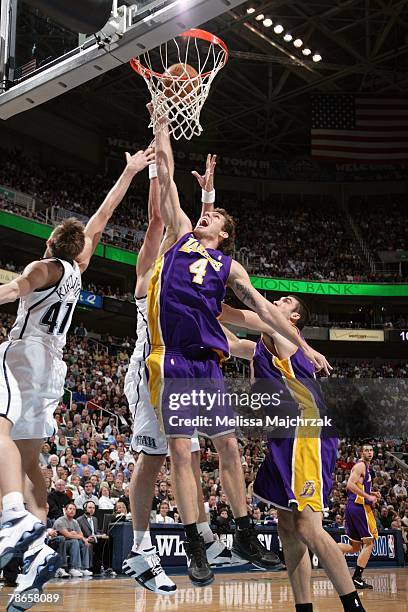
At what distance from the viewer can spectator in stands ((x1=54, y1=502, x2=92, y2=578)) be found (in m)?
10.3

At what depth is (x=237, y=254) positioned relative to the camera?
31.8 metres

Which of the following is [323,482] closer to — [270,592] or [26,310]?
[26,310]

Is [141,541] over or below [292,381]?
below

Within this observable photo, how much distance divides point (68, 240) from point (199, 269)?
41.6 inches

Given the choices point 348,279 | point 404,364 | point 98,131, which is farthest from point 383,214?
point 98,131

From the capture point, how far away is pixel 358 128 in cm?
2750

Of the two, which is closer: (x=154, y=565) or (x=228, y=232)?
(x=154, y=565)

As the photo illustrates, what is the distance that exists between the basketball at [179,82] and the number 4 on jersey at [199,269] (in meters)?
2.15

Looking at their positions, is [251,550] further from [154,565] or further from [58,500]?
[58,500]

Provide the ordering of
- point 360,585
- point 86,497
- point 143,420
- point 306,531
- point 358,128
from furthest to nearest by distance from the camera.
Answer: point 358,128 < point 86,497 < point 360,585 < point 143,420 < point 306,531

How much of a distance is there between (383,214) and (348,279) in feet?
17.5

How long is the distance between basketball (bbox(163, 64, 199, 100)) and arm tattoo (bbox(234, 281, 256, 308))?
222cm

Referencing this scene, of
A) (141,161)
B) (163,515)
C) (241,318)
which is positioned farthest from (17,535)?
(163,515)

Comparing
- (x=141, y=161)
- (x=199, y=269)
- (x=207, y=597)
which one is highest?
(x=141, y=161)
